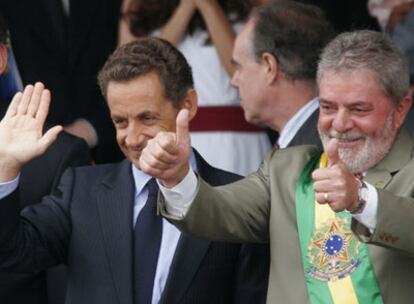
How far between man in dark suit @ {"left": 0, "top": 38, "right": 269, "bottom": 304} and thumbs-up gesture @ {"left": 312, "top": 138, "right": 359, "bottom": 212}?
0.80m

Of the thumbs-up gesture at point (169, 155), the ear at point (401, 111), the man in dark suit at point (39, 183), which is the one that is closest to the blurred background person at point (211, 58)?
the man in dark suit at point (39, 183)

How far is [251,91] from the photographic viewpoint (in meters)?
6.11

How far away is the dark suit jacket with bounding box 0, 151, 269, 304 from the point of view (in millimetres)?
4941

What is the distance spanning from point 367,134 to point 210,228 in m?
0.61

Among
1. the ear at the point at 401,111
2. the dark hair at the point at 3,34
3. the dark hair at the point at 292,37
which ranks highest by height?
the dark hair at the point at 3,34

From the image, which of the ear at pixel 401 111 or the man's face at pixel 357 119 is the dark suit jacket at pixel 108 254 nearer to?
the man's face at pixel 357 119

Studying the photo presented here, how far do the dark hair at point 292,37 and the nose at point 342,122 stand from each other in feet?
4.13

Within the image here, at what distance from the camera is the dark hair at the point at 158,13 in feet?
22.7

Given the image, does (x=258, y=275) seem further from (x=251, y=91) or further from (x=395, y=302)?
(x=251, y=91)

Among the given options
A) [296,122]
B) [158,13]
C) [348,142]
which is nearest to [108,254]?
[348,142]

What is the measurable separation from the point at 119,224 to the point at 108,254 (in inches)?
4.3

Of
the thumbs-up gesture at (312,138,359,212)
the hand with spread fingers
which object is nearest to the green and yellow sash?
the thumbs-up gesture at (312,138,359,212)

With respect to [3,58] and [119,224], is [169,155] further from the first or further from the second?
[3,58]

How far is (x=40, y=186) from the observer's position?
5.50 metres
